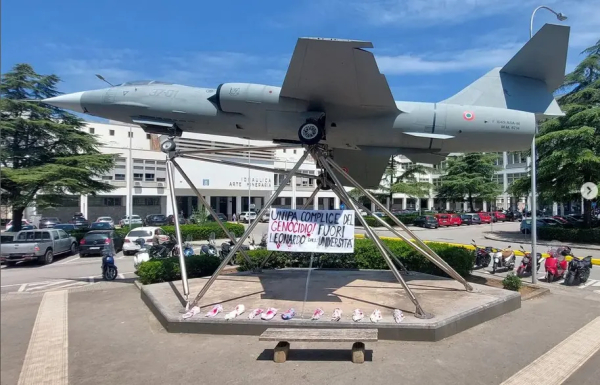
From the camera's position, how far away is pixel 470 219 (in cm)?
4644

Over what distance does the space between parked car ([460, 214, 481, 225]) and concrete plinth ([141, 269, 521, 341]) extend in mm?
36289

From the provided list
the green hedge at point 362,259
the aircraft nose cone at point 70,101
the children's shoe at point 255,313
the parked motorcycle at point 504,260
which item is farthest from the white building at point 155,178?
the children's shoe at point 255,313

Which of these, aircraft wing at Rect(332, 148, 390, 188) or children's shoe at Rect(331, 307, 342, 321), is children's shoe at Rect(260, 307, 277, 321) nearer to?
children's shoe at Rect(331, 307, 342, 321)

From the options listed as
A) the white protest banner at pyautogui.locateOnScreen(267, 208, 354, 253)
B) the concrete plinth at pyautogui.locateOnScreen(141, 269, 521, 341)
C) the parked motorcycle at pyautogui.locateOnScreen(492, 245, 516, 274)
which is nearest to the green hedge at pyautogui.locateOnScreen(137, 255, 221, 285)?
the concrete plinth at pyautogui.locateOnScreen(141, 269, 521, 341)

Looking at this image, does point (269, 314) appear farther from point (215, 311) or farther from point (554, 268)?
point (554, 268)

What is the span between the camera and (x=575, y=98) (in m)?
29.4

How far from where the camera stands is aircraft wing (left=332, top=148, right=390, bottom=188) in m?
13.2

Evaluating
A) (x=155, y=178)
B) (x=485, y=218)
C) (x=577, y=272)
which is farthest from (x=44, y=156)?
(x=485, y=218)

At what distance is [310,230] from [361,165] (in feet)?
15.1

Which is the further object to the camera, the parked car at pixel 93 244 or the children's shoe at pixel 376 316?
the parked car at pixel 93 244

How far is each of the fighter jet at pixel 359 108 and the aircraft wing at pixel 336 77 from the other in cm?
3

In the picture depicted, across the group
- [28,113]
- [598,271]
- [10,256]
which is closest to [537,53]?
[598,271]

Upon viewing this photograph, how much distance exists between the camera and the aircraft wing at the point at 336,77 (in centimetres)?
835

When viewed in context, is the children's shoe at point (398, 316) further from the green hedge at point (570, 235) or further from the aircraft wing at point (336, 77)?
the green hedge at point (570, 235)
